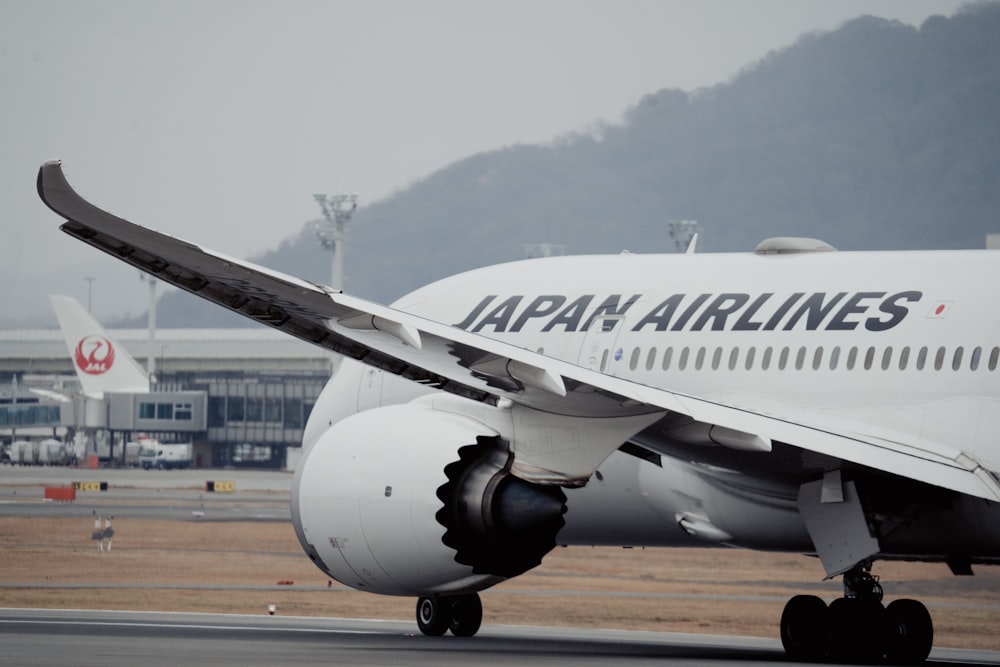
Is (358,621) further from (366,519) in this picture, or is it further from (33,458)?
(33,458)

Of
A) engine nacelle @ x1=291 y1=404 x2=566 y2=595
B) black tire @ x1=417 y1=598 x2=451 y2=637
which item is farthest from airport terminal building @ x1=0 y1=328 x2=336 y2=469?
engine nacelle @ x1=291 y1=404 x2=566 y2=595

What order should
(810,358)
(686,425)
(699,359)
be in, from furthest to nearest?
(699,359) < (810,358) < (686,425)

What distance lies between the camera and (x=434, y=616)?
2081cm

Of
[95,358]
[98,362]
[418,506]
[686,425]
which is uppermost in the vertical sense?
[95,358]

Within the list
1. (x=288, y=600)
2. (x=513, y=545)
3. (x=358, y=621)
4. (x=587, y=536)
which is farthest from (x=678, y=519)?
(x=288, y=600)

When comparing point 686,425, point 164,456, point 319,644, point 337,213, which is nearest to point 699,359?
point 686,425

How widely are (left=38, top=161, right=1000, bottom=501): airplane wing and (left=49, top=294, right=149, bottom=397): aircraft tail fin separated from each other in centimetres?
9170

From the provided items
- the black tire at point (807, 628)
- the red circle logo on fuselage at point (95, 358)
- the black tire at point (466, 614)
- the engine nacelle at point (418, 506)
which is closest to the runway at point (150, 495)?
the red circle logo on fuselage at point (95, 358)

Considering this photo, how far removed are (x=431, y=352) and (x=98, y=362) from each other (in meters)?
95.9

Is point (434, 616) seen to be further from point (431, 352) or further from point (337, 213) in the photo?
point (337, 213)

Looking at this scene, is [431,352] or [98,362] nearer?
[431,352]

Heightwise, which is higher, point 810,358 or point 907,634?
point 810,358

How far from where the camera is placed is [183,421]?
100 m

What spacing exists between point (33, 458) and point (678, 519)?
75.7 m
